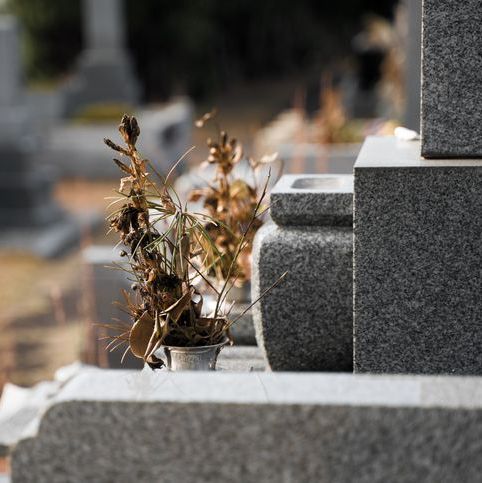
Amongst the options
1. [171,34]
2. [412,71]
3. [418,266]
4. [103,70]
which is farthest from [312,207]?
[171,34]

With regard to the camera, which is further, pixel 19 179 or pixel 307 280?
pixel 19 179

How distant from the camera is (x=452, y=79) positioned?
3.67 metres

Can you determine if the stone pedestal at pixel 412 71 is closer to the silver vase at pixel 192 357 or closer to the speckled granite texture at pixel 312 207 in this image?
the speckled granite texture at pixel 312 207

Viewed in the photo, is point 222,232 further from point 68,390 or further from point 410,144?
point 68,390

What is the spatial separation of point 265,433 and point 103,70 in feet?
59.0

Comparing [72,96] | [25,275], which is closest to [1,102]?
[25,275]

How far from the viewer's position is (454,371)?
3.64 meters

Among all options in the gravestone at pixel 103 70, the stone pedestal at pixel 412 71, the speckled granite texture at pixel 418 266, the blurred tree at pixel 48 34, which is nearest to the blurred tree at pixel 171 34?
the blurred tree at pixel 48 34

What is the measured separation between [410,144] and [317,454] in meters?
1.64

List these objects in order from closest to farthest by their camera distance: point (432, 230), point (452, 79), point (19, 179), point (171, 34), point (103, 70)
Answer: point (432, 230) → point (452, 79) → point (19, 179) → point (103, 70) → point (171, 34)

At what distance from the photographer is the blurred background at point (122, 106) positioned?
29.9 ft

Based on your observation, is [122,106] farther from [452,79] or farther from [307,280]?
[452,79]

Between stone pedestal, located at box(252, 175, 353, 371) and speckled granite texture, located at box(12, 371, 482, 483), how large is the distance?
1.19 m

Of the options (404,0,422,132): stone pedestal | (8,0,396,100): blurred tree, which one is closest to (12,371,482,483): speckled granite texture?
(404,0,422,132): stone pedestal
